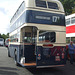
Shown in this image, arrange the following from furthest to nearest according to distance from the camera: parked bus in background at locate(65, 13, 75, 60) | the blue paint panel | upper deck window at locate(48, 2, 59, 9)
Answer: parked bus in background at locate(65, 13, 75, 60) < upper deck window at locate(48, 2, 59, 9) < the blue paint panel

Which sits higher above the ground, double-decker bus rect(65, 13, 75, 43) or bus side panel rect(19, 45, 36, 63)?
double-decker bus rect(65, 13, 75, 43)

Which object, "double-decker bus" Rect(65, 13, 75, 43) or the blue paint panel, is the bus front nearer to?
the blue paint panel

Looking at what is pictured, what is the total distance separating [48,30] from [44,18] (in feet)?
2.25

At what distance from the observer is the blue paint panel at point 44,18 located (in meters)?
7.80

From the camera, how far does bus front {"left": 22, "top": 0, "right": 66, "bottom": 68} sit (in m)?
7.90

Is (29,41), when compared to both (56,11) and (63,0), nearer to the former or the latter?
(56,11)

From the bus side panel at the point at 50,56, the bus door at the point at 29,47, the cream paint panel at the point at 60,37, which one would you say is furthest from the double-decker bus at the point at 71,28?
the bus side panel at the point at 50,56

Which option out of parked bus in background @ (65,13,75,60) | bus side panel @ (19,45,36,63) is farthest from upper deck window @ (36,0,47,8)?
parked bus in background @ (65,13,75,60)

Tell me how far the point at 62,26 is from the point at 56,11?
2.97ft

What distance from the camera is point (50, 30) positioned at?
8258 mm

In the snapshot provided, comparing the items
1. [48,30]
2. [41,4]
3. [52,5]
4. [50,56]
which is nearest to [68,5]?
[52,5]

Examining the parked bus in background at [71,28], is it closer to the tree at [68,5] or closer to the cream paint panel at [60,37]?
the cream paint panel at [60,37]

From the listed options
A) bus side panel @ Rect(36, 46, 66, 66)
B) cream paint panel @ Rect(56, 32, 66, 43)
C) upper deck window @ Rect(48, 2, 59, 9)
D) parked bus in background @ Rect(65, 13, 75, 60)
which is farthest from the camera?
parked bus in background @ Rect(65, 13, 75, 60)

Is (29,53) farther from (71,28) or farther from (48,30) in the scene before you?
(71,28)
